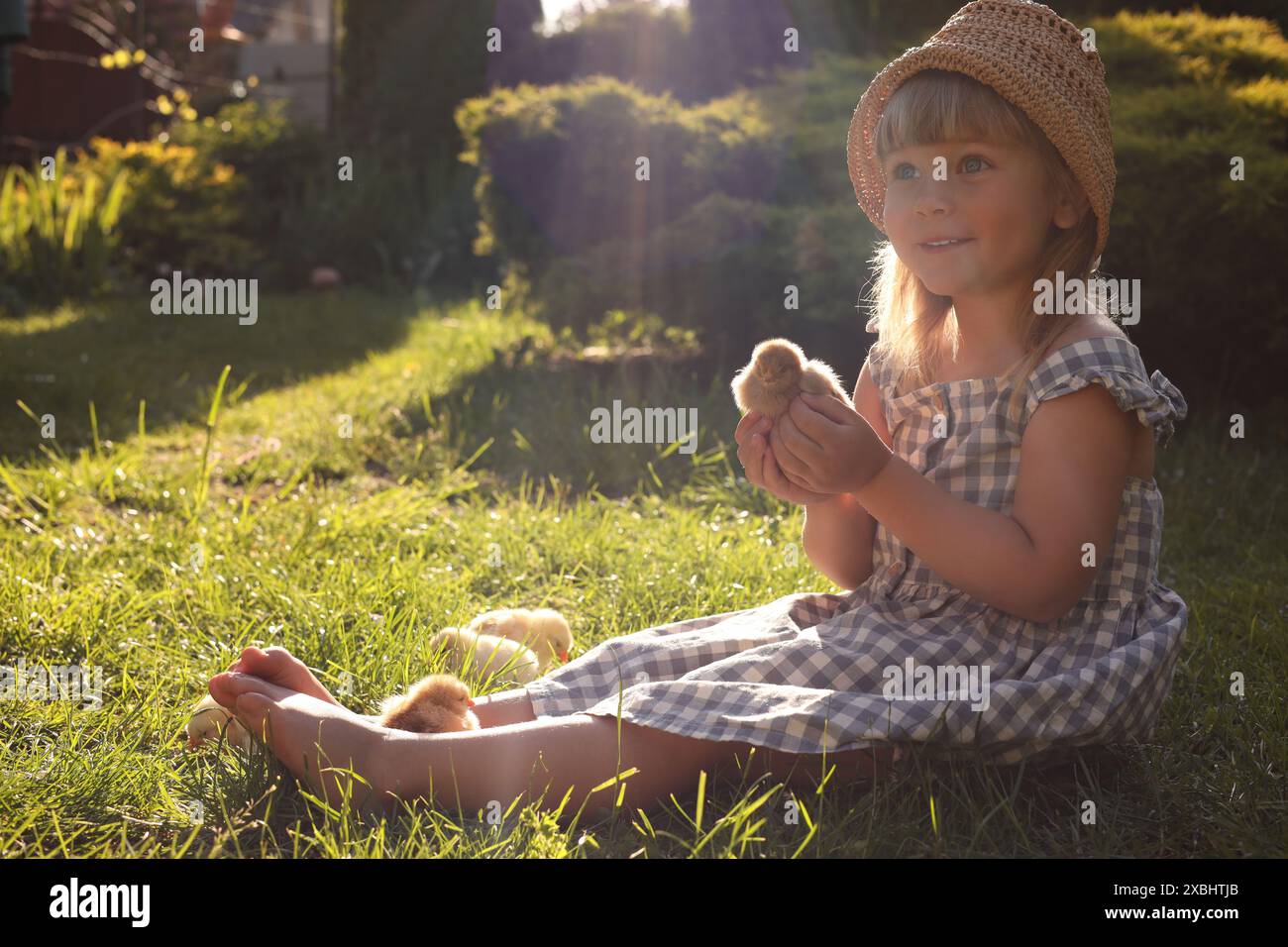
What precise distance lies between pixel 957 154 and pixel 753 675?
93 cm

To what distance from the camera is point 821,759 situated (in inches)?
75.4

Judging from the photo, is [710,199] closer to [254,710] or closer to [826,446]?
[826,446]

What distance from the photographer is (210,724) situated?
6.93 feet

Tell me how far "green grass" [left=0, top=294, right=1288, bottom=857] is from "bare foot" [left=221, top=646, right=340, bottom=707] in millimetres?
143

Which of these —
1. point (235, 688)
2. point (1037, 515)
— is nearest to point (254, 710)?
point (235, 688)

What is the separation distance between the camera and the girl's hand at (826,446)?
72.4 inches

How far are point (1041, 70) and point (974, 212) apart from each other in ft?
0.82

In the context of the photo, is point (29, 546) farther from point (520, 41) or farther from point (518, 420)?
point (520, 41)

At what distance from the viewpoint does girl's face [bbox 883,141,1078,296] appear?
6.47 feet
